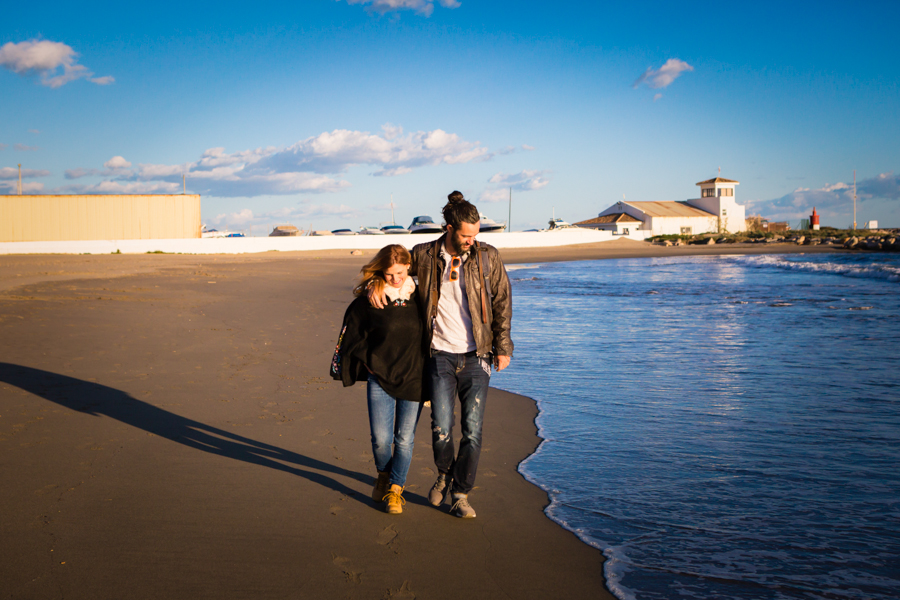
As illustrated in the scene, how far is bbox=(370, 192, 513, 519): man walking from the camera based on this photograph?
3467 millimetres

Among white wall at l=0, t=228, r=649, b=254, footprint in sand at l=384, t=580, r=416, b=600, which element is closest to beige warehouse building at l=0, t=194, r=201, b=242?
white wall at l=0, t=228, r=649, b=254

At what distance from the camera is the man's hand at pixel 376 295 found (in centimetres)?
346

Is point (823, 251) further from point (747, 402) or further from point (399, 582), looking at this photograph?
point (399, 582)

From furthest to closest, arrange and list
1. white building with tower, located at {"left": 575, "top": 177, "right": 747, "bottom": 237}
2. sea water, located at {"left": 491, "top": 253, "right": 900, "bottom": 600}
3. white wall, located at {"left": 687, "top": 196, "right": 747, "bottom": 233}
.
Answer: white wall, located at {"left": 687, "top": 196, "right": 747, "bottom": 233} < white building with tower, located at {"left": 575, "top": 177, "right": 747, "bottom": 237} < sea water, located at {"left": 491, "top": 253, "right": 900, "bottom": 600}

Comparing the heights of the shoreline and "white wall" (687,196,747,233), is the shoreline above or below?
below

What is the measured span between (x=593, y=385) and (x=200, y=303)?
27.7 feet

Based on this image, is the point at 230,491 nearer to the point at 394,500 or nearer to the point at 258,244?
the point at 394,500

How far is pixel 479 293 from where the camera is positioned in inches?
137

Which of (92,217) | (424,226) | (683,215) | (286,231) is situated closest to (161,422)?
(92,217)

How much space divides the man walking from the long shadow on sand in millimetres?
818

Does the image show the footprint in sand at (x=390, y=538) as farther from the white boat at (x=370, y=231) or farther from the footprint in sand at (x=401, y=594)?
the white boat at (x=370, y=231)

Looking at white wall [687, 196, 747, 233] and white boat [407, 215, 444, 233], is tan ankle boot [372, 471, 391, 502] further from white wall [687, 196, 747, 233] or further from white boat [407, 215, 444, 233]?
white wall [687, 196, 747, 233]

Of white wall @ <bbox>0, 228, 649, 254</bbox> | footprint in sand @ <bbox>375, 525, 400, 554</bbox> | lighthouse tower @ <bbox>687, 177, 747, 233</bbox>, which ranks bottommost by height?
footprint in sand @ <bbox>375, 525, 400, 554</bbox>

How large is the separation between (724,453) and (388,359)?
105 inches
